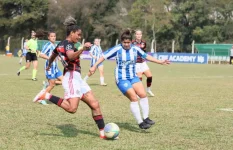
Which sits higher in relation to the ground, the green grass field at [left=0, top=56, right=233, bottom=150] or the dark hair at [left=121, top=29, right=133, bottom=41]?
the dark hair at [left=121, top=29, right=133, bottom=41]

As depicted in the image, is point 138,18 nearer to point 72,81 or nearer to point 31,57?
point 31,57

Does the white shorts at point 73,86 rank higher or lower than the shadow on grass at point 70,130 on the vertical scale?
higher

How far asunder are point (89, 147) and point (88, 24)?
66.8 m

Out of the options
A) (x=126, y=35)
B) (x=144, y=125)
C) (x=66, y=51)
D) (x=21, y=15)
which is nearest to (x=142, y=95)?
(x=144, y=125)

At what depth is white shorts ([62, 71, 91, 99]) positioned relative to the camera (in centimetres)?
719

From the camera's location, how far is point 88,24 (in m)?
72.4

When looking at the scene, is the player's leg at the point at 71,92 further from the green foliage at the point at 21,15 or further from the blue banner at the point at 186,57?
the green foliage at the point at 21,15

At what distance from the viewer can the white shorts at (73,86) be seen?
23.6ft

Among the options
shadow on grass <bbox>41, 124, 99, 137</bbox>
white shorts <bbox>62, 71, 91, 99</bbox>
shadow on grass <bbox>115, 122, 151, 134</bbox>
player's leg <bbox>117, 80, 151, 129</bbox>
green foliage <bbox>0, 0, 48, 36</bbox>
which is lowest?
shadow on grass <bbox>115, 122, 151, 134</bbox>

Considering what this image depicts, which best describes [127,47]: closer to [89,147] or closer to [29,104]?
[89,147]

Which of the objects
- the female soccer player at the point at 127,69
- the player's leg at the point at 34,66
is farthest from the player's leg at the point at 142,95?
the player's leg at the point at 34,66

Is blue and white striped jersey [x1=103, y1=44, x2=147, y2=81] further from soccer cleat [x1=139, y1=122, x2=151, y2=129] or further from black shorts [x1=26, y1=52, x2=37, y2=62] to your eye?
black shorts [x1=26, y1=52, x2=37, y2=62]

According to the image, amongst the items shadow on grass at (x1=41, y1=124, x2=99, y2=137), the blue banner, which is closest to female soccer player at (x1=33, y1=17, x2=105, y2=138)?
shadow on grass at (x1=41, y1=124, x2=99, y2=137)

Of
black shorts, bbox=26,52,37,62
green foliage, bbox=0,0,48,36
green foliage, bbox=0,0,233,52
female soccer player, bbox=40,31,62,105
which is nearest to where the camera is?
female soccer player, bbox=40,31,62,105
